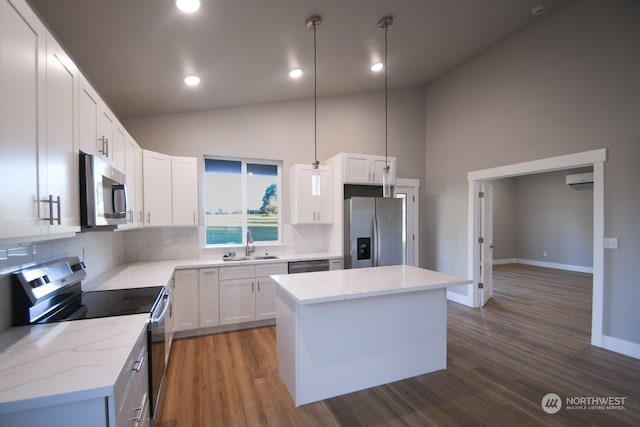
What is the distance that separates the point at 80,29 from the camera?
→ 2012mm

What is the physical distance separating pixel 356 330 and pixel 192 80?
3051 mm

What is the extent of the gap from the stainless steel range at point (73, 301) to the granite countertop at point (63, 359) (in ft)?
0.36

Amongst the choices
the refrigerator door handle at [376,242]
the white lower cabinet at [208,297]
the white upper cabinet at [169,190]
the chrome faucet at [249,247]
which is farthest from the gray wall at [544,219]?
the white upper cabinet at [169,190]

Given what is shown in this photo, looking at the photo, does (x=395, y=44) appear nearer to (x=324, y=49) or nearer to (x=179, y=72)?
(x=324, y=49)

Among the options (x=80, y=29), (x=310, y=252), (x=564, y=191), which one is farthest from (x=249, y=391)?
(x=564, y=191)

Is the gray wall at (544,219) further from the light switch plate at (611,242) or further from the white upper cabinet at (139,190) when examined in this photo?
the white upper cabinet at (139,190)

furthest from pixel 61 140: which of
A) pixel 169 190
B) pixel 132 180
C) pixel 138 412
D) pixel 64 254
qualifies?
pixel 169 190

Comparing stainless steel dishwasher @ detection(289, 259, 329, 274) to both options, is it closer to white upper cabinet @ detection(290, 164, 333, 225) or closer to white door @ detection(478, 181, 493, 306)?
white upper cabinet @ detection(290, 164, 333, 225)

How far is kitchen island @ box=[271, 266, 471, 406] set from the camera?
2180 mm

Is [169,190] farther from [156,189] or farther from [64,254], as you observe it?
[64,254]

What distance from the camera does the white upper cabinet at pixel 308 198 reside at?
4.23 m

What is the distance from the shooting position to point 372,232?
418 cm

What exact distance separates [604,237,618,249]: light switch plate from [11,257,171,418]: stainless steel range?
14.1 ft

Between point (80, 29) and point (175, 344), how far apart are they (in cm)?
309
